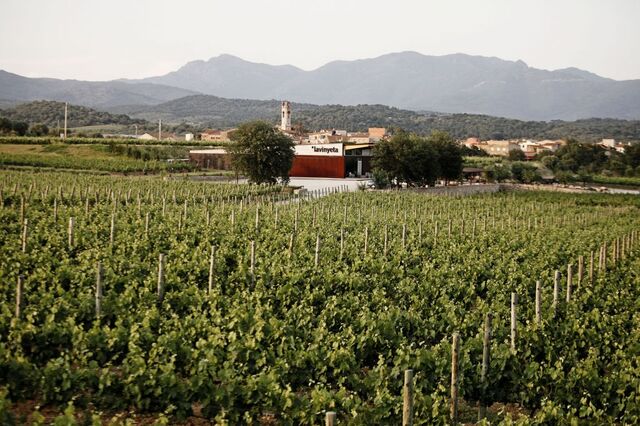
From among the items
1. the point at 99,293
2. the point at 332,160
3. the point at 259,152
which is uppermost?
the point at 259,152

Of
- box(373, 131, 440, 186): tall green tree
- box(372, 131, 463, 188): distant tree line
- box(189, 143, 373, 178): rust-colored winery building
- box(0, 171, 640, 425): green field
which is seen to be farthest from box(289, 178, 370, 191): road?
box(0, 171, 640, 425): green field

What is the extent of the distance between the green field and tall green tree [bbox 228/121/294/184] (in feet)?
86.2

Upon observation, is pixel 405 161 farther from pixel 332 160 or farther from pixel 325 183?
pixel 332 160

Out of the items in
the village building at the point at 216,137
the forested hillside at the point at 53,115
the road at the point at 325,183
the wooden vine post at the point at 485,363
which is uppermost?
the forested hillside at the point at 53,115

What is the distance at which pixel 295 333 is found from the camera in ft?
32.9

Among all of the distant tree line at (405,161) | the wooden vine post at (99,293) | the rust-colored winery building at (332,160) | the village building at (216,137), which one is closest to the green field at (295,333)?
the wooden vine post at (99,293)

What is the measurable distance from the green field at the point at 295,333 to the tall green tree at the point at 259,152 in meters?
26.3

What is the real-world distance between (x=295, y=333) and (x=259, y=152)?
35909mm

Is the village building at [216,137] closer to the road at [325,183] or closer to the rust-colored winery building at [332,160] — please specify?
the rust-colored winery building at [332,160]

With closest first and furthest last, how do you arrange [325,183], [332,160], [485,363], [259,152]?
[485,363], [259,152], [325,183], [332,160]

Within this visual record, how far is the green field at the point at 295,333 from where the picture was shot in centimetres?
765

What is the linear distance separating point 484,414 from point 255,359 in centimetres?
312

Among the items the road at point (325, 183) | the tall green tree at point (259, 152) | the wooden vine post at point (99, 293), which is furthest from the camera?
the road at point (325, 183)

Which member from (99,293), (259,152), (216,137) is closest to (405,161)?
(259,152)
